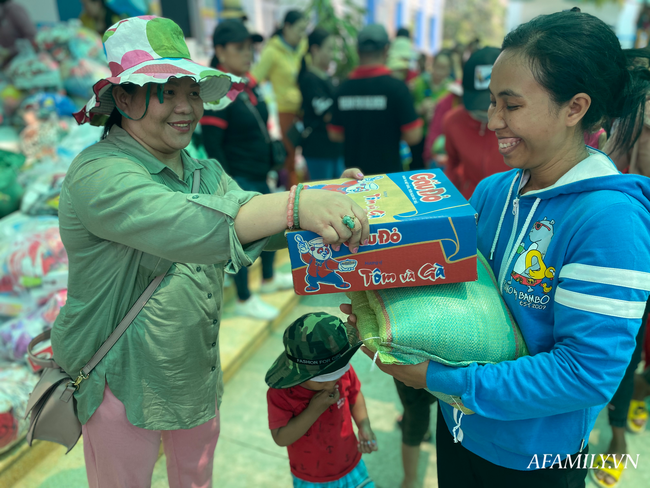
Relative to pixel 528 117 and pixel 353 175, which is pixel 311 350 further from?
pixel 528 117

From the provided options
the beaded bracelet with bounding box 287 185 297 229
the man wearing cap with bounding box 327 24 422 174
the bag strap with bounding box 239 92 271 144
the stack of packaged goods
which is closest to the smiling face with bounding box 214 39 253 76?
the bag strap with bounding box 239 92 271 144

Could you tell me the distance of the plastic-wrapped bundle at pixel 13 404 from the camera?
2.10 metres

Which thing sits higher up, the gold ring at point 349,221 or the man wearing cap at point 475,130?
the gold ring at point 349,221

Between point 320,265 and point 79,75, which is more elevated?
point 320,265

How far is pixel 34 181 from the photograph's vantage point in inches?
132

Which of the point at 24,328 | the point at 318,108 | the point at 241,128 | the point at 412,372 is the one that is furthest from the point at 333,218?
the point at 318,108

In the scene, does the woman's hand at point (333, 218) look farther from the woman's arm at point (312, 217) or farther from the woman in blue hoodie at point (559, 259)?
the woman in blue hoodie at point (559, 259)

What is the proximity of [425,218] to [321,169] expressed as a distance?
3.91 metres

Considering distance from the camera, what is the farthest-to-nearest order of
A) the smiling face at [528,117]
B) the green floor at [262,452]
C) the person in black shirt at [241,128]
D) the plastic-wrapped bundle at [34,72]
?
the plastic-wrapped bundle at [34,72]
the person in black shirt at [241,128]
the green floor at [262,452]
the smiling face at [528,117]

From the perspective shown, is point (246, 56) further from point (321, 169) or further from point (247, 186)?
point (321, 169)

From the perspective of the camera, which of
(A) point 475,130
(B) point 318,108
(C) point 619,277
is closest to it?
(C) point 619,277

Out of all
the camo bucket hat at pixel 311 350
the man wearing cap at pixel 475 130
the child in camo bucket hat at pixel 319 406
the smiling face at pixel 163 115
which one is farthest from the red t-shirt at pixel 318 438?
the man wearing cap at pixel 475 130

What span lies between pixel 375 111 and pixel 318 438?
9.47ft

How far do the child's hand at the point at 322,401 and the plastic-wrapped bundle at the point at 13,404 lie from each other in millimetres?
1446
